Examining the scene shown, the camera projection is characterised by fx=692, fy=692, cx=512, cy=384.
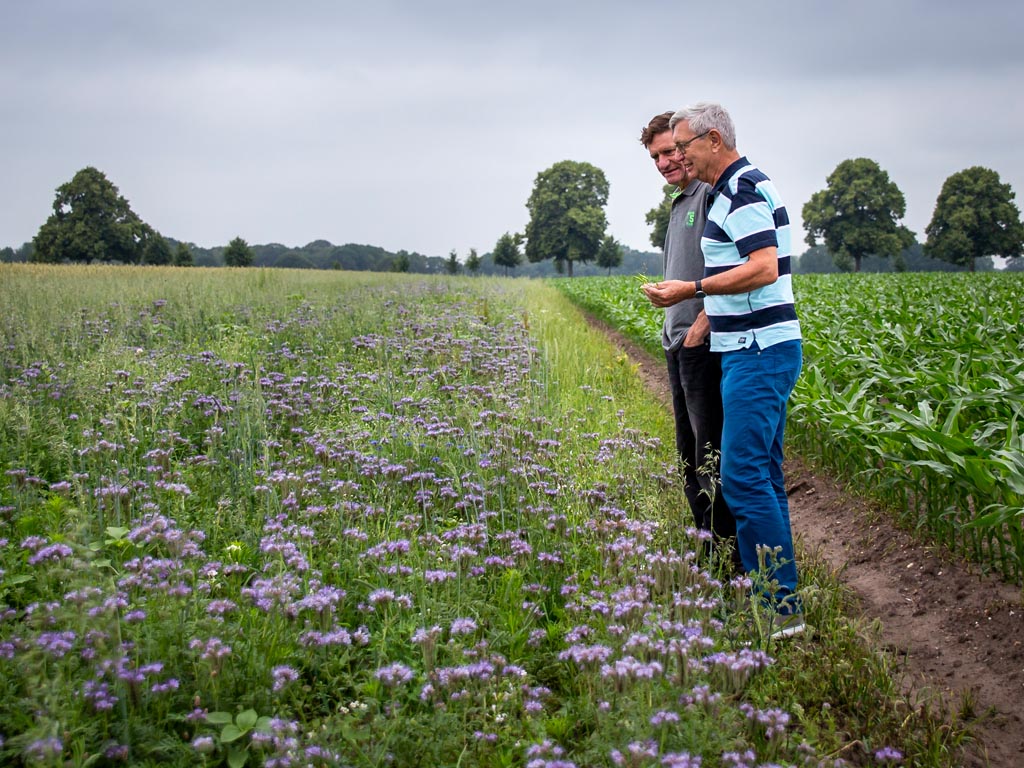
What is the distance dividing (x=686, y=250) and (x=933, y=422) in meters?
2.11

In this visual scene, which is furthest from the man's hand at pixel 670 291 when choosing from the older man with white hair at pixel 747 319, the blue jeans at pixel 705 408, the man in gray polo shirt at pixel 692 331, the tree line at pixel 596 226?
the tree line at pixel 596 226

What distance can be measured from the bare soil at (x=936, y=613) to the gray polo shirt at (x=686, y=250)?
1600mm

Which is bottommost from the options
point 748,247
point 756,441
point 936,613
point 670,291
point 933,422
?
point 936,613

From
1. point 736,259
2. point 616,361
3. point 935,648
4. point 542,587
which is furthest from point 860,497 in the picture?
point 616,361

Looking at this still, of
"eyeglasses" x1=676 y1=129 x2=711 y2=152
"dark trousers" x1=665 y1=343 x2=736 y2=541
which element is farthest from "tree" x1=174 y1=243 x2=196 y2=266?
"eyeglasses" x1=676 y1=129 x2=711 y2=152

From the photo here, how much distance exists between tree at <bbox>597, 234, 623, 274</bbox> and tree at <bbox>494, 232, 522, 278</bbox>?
10687 millimetres

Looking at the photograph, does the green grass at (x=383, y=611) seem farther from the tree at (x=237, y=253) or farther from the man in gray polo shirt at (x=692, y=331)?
the tree at (x=237, y=253)

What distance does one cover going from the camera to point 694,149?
10.6 ft

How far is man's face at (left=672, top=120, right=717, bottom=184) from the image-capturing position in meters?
3.20

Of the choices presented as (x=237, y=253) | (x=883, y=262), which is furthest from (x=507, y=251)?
(x=883, y=262)

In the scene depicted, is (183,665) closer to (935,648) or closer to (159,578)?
(159,578)

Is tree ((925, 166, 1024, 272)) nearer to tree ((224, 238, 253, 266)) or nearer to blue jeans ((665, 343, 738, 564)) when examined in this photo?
tree ((224, 238, 253, 266))

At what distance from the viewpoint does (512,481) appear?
3.96 m

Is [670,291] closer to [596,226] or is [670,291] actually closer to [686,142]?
[686,142]
